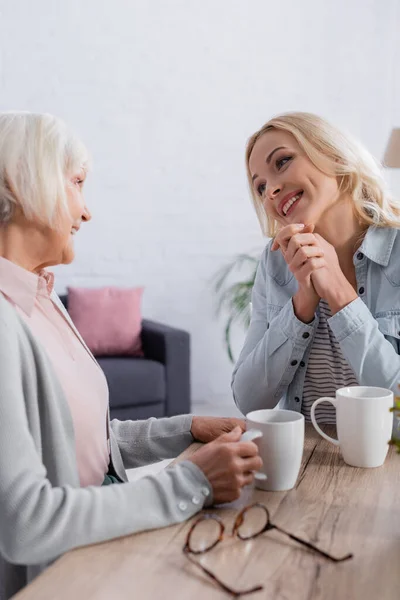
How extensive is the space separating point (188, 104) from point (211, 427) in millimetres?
3397

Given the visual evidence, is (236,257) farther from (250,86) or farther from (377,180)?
(377,180)

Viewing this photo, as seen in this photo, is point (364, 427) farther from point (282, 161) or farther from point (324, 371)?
point (282, 161)

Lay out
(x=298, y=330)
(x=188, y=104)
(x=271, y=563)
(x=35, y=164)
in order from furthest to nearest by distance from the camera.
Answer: (x=188, y=104)
(x=298, y=330)
(x=35, y=164)
(x=271, y=563)

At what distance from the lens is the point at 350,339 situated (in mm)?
1353

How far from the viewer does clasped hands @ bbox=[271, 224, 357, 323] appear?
1.40 meters

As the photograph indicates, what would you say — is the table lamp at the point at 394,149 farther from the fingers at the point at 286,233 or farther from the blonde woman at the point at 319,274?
the fingers at the point at 286,233

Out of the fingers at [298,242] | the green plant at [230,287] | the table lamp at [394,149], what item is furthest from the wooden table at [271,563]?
the green plant at [230,287]

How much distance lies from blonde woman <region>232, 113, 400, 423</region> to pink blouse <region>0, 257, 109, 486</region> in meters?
0.44

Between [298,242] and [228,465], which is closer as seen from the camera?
[228,465]

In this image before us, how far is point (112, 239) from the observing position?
4.29m

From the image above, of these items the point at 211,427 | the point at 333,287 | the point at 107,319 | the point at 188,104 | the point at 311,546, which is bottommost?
the point at 107,319

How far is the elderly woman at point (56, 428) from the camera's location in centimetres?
83

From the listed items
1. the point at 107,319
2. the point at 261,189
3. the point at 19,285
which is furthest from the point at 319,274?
the point at 107,319

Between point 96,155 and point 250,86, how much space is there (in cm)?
110
